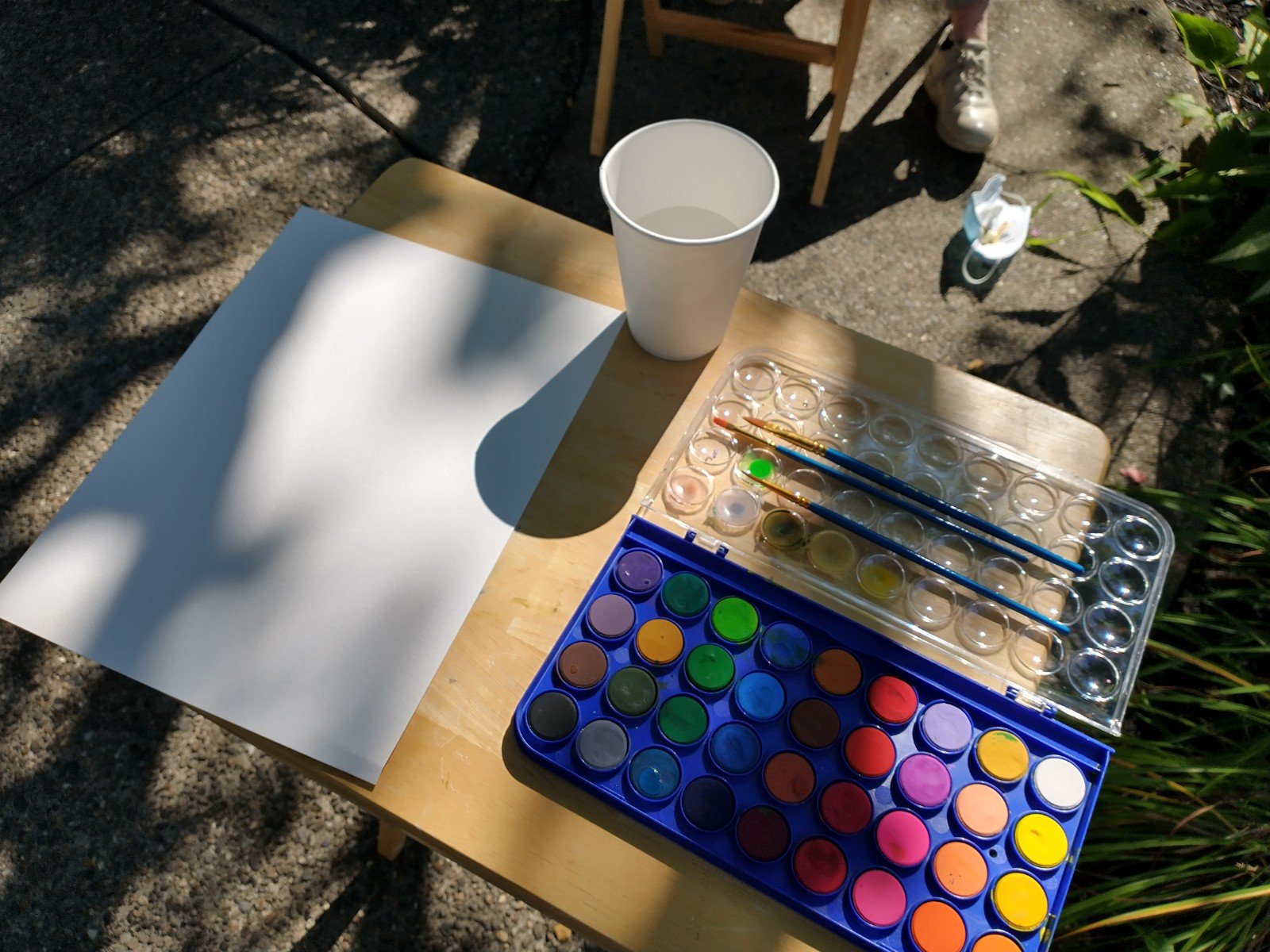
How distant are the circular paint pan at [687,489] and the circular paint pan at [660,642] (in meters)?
0.13

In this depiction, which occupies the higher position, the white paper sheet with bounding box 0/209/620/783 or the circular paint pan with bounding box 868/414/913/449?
the circular paint pan with bounding box 868/414/913/449

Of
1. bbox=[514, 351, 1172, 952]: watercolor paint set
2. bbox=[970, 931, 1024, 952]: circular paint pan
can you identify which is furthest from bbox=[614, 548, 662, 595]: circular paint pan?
bbox=[970, 931, 1024, 952]: circular paint pan

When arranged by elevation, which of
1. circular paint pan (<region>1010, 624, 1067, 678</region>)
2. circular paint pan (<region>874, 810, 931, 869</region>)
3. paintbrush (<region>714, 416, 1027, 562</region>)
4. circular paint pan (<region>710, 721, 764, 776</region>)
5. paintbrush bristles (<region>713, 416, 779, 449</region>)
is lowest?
circular paint pan (<region>874, 810, 931, 869</region>)

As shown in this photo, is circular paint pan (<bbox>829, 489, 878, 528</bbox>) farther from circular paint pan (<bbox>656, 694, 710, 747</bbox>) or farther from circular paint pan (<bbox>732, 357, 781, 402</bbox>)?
circular paint pan (<bbox>656, 694, 710, 747</bbox>)

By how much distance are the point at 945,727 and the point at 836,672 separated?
0.36 feet

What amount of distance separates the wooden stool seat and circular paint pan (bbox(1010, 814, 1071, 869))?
1464 millimetres

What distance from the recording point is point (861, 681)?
0.79 meters

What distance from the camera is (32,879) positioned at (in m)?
1.27

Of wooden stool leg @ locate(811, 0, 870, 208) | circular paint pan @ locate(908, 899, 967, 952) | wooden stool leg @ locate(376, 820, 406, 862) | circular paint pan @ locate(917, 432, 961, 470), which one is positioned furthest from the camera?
wooden stool leg @ locate(811, 0, 870, 208)

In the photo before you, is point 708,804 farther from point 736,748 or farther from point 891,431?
point 891,431

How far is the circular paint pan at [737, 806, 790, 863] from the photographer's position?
73 centimetres

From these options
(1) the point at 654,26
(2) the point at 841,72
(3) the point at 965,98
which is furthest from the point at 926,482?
(1) the point at 654,26

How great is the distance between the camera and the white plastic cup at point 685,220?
30.6 inches

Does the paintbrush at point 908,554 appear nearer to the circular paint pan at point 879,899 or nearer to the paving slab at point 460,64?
the circular paint pan at point 879,899
